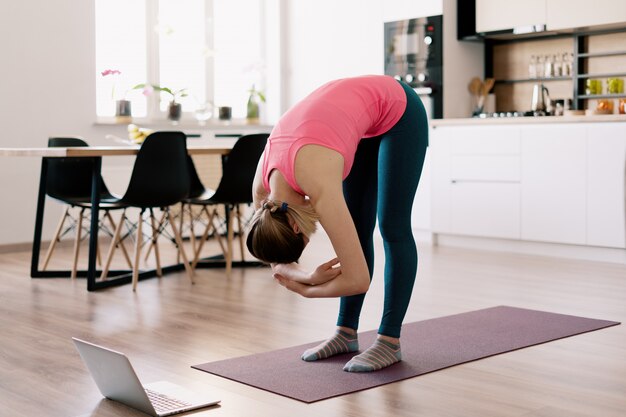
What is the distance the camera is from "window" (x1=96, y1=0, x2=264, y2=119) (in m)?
7.23

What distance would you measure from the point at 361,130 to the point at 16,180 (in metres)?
4.48

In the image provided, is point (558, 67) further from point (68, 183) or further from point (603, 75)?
point (68, 183)

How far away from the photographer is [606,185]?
5.70 m

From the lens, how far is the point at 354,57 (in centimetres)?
746

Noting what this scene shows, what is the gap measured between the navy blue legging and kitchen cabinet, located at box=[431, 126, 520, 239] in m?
3.31

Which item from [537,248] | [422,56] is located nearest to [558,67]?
[422,56]

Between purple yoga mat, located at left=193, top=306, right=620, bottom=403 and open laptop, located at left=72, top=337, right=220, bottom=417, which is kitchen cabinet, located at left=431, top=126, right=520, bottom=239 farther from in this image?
open laptop, located at left=72, top=337, right=220, bottom=417

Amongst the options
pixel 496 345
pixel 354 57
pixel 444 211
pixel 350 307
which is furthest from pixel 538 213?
pixel 350 307

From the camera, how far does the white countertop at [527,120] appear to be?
223 inches

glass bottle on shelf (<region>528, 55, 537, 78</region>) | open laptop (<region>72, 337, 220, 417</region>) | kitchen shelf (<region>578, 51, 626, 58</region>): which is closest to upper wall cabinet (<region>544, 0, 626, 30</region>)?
kitchen shelf (<region>578, 51, 626, 58</region>)

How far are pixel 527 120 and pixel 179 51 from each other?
10.2 feet

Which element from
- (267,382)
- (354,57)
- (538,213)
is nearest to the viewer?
(267,382)

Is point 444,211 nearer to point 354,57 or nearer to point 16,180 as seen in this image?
point 354,57

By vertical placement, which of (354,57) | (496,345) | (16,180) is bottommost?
(496,345)
